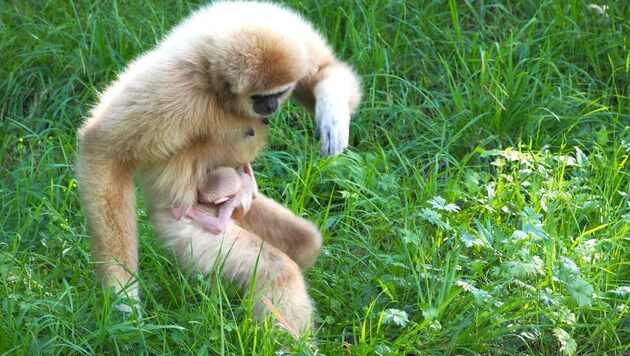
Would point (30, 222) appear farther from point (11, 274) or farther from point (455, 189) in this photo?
point (455, 189)

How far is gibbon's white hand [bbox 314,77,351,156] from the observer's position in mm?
4648

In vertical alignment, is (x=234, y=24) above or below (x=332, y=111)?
above

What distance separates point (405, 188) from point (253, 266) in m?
1.37

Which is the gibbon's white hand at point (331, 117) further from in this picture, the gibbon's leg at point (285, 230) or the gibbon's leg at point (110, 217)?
the gibbon's leg at point (110, 217)

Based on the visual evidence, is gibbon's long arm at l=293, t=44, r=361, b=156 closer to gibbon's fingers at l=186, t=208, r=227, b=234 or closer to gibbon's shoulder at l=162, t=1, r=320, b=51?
gibbon's shoulder at l=162, t=1, r=320, b=51

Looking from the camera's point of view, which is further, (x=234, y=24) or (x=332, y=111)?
(x=332, y=111)

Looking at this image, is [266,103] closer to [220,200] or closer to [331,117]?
[331,117]

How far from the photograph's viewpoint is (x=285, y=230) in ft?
15.7

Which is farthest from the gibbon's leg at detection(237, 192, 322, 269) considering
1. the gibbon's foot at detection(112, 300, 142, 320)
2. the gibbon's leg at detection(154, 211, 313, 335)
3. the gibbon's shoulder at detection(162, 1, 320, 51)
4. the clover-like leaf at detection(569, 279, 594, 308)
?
the clover-like leaf at detection(569, 279, 594, 308)

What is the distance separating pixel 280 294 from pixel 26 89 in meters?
3.15

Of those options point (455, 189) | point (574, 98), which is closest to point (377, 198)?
point (455, 189)

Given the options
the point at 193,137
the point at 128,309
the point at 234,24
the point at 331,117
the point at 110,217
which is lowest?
the point at 128,309

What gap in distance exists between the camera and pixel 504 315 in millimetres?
4426

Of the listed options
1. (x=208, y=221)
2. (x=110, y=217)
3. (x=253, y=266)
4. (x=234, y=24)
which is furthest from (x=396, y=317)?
(x=234, y=24)
